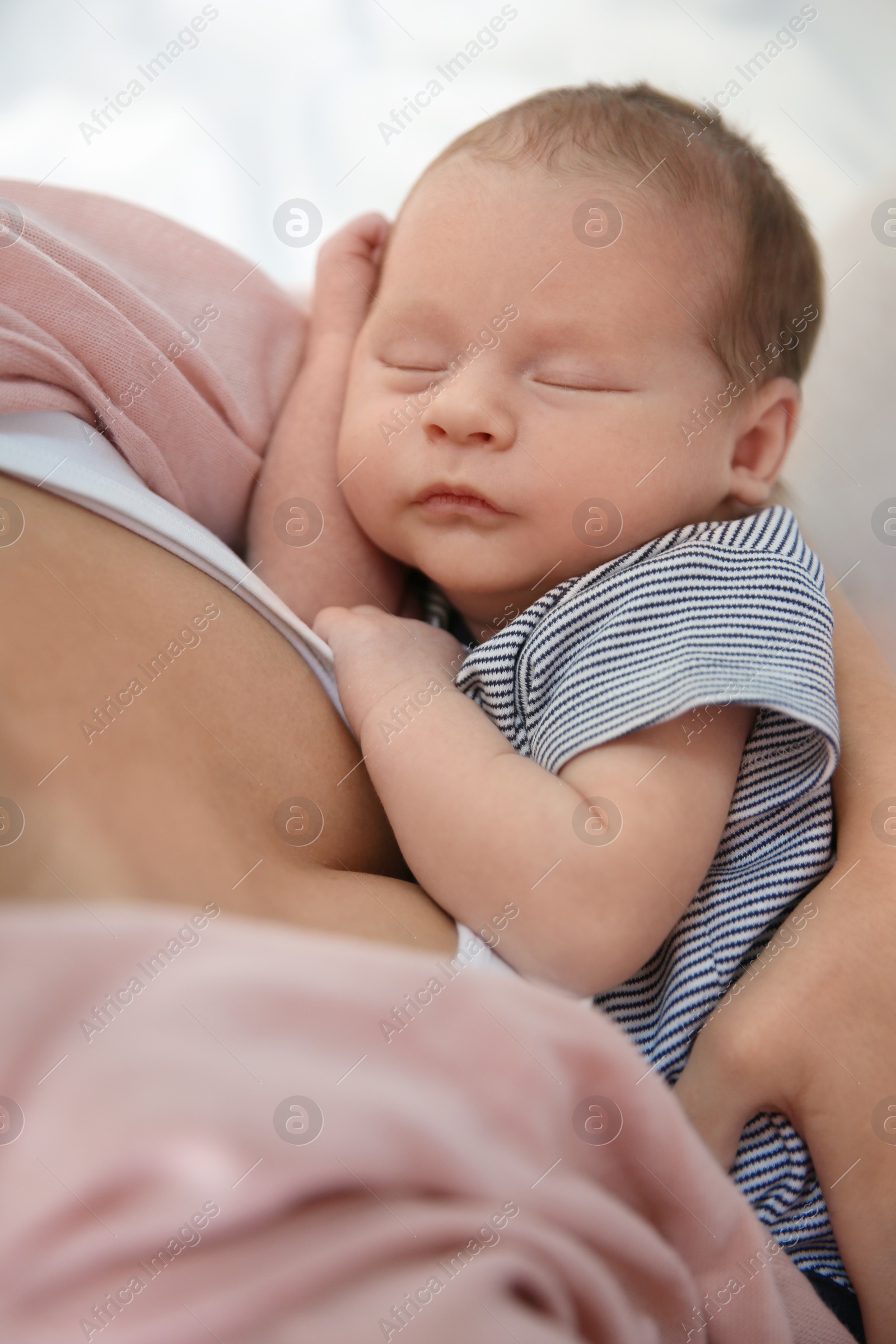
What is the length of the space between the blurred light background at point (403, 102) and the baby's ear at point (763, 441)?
0.93ft

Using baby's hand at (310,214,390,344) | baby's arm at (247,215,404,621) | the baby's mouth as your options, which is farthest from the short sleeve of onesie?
baby's hand at (310,214,390,344)

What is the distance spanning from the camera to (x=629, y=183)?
1008mm

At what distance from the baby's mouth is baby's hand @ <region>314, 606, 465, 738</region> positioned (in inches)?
5.3

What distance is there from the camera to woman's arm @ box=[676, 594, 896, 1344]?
752 mm

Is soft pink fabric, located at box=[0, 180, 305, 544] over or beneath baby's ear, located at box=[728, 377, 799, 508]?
beneath

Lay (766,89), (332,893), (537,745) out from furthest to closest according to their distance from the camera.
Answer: (766,89), (537,745), (332,893)

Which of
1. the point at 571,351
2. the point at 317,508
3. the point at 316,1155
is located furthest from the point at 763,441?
the point at 316,1155

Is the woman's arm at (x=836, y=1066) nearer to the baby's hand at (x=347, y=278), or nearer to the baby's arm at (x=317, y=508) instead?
the baby's arm at (x=317, y=508)

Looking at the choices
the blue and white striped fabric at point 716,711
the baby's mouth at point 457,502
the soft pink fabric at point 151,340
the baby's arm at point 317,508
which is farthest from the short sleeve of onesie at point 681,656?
the soft pink fabric at point 151,340

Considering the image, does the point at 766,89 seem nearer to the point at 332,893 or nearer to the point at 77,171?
the point at 77,171

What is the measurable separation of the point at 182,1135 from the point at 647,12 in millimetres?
1902

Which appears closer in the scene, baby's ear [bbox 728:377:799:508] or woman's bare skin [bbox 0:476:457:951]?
woman's bare skin [bbox 0:476:457:951]

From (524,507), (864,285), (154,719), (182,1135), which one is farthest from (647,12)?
(182,1135)

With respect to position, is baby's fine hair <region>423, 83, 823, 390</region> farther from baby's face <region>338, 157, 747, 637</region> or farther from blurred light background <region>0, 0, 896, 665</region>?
blurred light background <region>0, 0, 896, 665</region>
